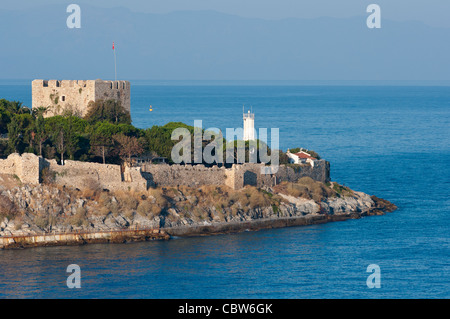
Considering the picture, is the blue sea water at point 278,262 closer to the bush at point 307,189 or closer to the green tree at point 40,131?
the bush at point 307,189

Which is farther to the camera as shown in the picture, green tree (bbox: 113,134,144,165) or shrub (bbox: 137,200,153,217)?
green tree (bbox: 113,134,144,165)

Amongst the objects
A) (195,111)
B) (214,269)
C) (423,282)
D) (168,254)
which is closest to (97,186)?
(168,254)

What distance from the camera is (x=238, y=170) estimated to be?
58094mm

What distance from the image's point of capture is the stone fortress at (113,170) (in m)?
52.6

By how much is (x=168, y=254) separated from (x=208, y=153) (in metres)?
13.6

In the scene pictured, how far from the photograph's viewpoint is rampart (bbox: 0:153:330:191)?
5228 centimetres

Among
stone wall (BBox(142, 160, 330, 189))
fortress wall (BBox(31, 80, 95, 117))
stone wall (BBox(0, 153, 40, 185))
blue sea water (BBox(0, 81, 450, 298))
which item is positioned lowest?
blue sea water (BBox(0, 81, 450, 298))

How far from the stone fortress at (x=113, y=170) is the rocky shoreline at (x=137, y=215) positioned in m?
0.83

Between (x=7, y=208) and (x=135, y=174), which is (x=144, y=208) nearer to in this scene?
(x=135, y=174)

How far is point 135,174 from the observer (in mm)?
54531

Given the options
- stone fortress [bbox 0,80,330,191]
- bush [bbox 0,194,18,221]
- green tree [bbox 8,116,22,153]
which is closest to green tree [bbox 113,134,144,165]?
stone fortress [bbox 0,80,330,191]

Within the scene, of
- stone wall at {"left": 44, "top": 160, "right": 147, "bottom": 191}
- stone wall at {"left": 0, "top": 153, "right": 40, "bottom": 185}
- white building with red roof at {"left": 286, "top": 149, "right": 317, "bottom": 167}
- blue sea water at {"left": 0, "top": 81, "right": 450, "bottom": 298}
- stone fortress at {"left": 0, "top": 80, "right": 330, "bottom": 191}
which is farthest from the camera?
white building with red roof at {"left": 286, "top": 149, "right": 317, "bottom": 167}

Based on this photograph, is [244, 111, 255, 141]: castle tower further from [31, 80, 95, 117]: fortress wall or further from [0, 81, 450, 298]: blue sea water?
[31, 80, 95, 117]: fortress wall
